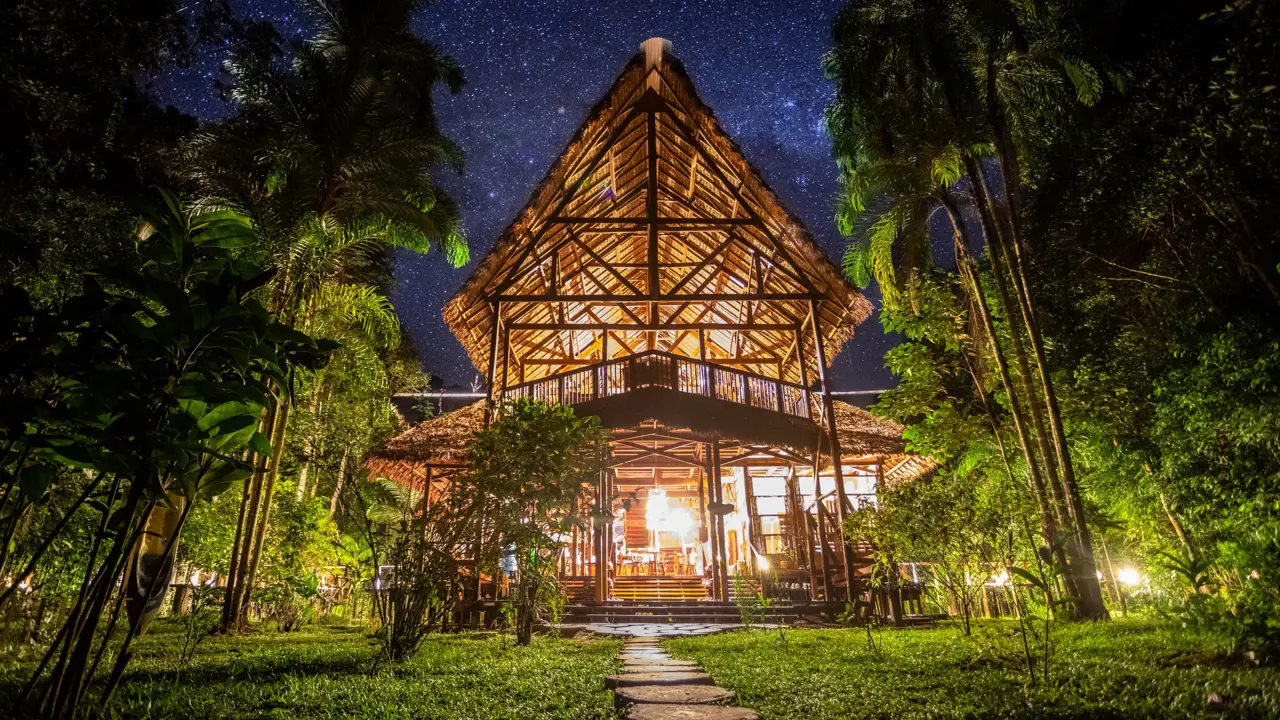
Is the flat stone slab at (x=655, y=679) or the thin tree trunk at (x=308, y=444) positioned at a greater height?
the thin tree trunk at (x=308, y=444)

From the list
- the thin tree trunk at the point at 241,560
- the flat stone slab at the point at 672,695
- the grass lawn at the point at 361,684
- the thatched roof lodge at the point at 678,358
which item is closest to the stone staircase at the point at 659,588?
the thatched roof lodge at the point at 678,358

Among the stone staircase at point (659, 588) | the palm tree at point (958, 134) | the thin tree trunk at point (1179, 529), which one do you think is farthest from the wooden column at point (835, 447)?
the thin tree trunk at point (1179, 529)

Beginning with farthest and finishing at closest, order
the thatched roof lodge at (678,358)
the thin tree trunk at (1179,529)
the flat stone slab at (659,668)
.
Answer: the thatched roof lodge at (678,358)
the thin tree trunk at (1179,529)
the flat stone slab at (659,668)

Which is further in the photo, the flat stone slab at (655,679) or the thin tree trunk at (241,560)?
the thin tree trunk at (241,560)

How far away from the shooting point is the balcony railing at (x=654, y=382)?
1212 cm

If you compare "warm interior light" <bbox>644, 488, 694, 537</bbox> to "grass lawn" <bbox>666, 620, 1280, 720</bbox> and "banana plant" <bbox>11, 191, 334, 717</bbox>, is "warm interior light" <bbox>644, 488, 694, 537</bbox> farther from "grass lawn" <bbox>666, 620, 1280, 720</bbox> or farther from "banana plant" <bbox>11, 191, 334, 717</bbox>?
"banana plant" <bbox>11, 191, 334, 717</bbox>

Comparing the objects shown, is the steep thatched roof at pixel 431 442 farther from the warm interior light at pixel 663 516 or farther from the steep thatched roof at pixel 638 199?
the warm interior light at pixel 663 516

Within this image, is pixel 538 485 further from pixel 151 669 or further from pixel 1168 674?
pixel 1168 674

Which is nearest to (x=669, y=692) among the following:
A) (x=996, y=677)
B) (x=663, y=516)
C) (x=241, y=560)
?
(x=996, y=677)

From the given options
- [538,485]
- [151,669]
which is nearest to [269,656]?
[151,669]

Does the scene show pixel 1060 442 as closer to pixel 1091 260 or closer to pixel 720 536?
pixel 1091 260

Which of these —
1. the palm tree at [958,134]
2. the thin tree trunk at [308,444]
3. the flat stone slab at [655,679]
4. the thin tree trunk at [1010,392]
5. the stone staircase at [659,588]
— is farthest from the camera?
the thin tree trunk at [308,444]

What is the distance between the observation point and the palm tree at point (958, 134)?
26.1ft

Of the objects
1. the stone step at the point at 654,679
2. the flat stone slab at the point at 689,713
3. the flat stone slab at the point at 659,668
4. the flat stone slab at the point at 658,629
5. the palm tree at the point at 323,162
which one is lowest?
the flat stone slab at the point at 658,629
